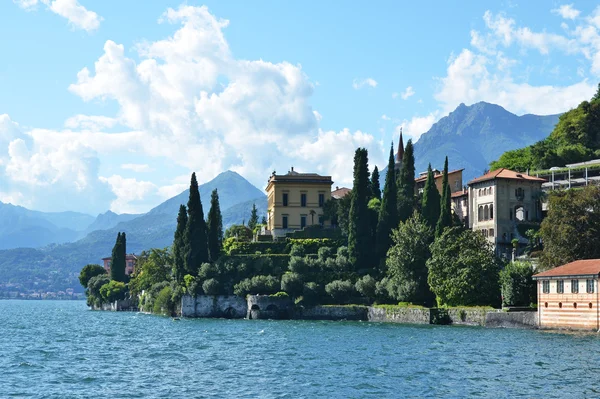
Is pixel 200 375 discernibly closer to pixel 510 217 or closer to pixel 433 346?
pixel 433 346

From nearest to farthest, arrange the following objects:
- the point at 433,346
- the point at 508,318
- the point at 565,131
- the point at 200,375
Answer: the point at 200,375, the point at 433,346, the point at 508,318, the point at 565,131

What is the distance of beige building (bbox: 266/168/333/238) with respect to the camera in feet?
340

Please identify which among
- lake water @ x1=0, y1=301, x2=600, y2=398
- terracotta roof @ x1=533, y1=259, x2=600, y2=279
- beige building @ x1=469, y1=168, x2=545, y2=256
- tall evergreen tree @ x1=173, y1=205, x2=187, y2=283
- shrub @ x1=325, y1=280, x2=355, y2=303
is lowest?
lake water @ x1=0, y1=301, x2=600, y2=398

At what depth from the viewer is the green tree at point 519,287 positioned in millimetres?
65438

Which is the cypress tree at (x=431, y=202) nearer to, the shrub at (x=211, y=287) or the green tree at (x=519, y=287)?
the green tree at (x=519, y=287)

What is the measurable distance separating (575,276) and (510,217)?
26962mm

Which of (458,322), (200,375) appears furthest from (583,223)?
(200,375)

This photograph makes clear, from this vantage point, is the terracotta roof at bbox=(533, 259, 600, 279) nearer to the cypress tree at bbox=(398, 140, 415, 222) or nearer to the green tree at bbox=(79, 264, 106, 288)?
the cypress tree at bbox=(398, 140, 415, 222)

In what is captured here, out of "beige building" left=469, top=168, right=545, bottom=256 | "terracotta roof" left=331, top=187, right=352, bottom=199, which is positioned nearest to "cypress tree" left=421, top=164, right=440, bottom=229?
"beige building" left=469, top=168, right=545, bottom=256

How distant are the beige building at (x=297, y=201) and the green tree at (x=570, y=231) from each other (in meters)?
41.2

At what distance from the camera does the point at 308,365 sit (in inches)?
1613

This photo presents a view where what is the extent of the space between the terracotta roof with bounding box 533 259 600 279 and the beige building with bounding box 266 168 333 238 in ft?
148

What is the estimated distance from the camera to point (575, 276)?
58.1 m

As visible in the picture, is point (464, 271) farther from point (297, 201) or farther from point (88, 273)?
point (88, 273)
